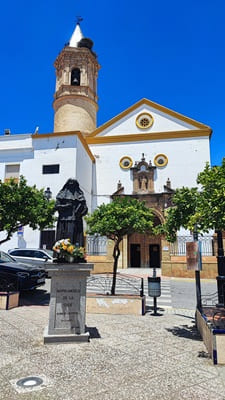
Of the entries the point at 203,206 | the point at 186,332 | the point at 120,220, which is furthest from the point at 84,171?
the point at 203,206

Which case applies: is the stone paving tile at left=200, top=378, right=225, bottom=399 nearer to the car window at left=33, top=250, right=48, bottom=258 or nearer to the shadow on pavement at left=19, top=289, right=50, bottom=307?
the shadow on pavement at left=19, top=289, right=50, bottom=307

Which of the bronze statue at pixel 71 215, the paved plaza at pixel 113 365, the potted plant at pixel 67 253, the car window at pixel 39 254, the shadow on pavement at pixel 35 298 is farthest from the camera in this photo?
the car window at pixel 39 254

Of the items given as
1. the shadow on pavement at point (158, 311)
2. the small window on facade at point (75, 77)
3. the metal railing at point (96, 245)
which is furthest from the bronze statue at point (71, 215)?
the small window on facade at point (75, 77)

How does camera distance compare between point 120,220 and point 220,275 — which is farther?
point 120,220

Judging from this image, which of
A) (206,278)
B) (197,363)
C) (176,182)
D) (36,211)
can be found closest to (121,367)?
(197,363)

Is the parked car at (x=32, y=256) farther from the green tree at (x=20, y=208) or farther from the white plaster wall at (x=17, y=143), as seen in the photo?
the white plaster wall at (x=17, y=143)

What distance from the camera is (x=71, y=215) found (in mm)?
6102

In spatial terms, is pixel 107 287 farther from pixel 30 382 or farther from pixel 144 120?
pixel 144 120

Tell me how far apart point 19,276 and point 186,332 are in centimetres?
585

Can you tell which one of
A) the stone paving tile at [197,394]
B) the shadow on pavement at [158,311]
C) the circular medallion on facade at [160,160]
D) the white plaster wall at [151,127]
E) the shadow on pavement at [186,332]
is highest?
the white plaster wall at [151,127]

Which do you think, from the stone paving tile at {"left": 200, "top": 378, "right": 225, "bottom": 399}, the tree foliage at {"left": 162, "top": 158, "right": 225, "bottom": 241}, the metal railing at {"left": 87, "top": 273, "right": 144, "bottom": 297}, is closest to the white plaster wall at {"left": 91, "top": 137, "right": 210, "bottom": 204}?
the metal railing at {"left": 87, "top": 273, "right": 144, "bottom": 297}

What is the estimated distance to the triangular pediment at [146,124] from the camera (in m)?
24.0

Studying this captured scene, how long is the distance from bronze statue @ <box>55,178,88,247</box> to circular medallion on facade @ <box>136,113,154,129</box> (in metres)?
19.8

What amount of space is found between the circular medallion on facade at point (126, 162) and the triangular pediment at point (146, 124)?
5.92 ft
